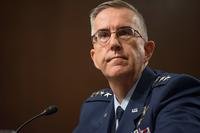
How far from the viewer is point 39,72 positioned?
2.85m

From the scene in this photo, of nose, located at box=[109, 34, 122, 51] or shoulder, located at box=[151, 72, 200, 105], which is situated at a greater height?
nose, located at box=[109, 34, 122, 51]

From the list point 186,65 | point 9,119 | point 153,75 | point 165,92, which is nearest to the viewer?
point 165,92

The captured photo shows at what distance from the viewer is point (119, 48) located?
1.34 metres

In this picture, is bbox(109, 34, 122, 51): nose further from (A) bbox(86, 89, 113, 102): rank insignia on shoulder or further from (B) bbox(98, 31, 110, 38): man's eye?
(A) bbox(86, 89, 113, 102): rank insignia on shoulder

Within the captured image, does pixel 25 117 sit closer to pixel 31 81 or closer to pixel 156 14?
pixel 31 81

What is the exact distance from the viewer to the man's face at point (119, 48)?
4.39 feet

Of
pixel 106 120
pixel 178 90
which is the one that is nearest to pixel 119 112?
pixel 106 120

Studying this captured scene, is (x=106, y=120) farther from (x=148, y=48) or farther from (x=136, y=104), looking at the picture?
(x=148, y=48)

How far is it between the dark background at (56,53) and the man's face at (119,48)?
4.31 feet

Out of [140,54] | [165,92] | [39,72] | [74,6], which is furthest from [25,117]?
[165,92]

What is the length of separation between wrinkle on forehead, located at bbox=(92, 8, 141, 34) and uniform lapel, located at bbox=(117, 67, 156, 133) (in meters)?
0.21

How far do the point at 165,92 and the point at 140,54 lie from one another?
316mm

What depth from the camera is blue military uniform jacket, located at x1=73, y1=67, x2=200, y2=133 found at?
1004 millimetres

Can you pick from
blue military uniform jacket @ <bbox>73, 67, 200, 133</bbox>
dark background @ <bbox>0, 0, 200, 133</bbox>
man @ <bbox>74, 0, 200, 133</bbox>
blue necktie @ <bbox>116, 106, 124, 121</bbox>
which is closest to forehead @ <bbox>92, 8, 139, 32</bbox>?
man @ <bbox>74, 0, 200, 133</bbox>
